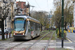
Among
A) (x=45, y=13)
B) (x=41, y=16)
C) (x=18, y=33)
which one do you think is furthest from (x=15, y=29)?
(x=45, y=13)

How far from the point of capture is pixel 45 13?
95312mm

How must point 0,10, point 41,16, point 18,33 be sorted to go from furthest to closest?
point 41,16 < point 0,10 < point 18,33

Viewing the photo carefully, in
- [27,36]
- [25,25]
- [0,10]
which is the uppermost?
[0,10]

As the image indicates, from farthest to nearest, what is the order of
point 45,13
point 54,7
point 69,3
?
point 45,13 < point 69,3 < point 54,7

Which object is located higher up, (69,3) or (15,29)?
(69,3)

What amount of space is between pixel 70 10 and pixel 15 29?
46.9m

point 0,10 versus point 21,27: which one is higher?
point 0,10

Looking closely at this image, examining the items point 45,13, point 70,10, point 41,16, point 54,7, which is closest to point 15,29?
point 54,7

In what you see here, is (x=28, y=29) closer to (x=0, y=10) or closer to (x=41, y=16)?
(x=0, y=10)

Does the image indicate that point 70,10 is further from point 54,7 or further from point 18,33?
point 18,33

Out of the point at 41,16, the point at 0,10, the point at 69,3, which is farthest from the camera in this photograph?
the point at 41,16

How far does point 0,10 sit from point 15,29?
3.99 metres

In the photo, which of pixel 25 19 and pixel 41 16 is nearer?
pixel 25 19

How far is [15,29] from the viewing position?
23.2m
